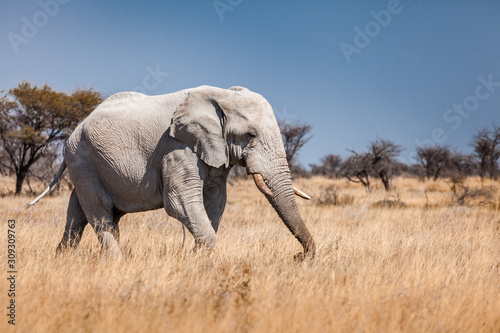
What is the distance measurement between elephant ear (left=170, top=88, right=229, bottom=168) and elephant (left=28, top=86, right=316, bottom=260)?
11mm

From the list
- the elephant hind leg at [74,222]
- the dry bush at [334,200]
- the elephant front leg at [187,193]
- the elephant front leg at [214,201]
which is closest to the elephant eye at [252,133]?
the elephant front leg at [187,193]

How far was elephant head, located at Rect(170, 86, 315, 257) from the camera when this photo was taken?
4836 mm

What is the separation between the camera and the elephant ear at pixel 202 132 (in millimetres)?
4906

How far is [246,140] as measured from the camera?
4.91 meters

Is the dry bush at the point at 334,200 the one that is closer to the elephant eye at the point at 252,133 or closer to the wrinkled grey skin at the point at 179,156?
the wrinkled grey skin at the point at 179,156

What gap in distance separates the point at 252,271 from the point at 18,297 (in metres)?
1.90

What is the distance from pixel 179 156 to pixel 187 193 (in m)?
0.42

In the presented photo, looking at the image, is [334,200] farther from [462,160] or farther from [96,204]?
[462,160]

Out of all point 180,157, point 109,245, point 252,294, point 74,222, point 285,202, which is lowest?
point 252,294

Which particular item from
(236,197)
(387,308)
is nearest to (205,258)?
(387,308)

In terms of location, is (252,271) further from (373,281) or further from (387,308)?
(387,308)

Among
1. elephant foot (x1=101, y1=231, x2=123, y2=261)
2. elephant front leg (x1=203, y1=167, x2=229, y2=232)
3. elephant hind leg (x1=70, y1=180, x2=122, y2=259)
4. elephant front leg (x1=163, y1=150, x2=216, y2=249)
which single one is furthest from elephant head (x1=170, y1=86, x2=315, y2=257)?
elephant foot (x1=101, y1=231, x2=123, y2=261)

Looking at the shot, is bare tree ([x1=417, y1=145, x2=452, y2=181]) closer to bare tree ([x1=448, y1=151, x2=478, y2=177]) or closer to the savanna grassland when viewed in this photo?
bare tree ([x1=448, y1=151, x2=478, y2=177])

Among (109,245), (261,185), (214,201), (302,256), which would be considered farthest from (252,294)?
(109,245)
